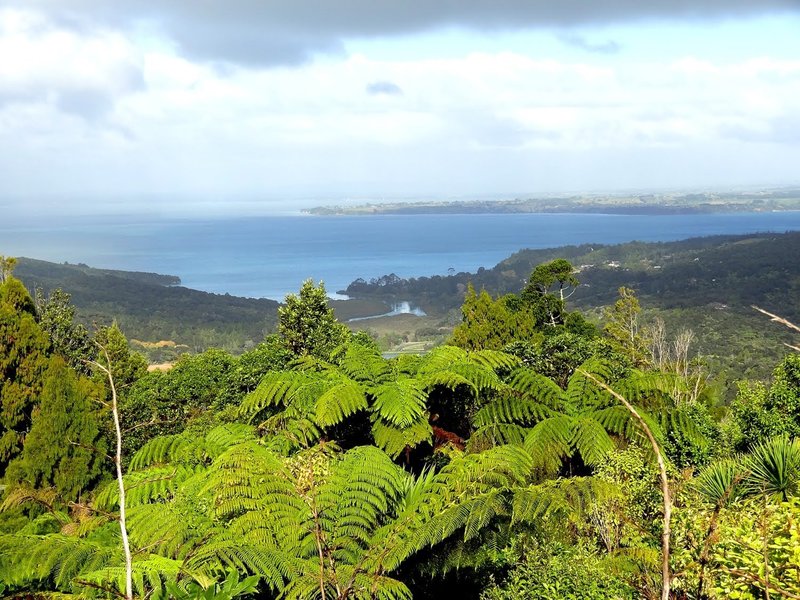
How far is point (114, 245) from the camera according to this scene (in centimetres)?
16725

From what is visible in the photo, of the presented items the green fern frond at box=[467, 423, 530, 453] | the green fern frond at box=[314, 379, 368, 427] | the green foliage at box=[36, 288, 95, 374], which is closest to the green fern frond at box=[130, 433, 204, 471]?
the green fern frond at box=[314, 379, 368, 427]

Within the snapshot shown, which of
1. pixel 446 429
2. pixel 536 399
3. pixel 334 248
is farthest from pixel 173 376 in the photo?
pixel 334 248

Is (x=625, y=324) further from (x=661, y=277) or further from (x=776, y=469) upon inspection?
(x=661, y=277)

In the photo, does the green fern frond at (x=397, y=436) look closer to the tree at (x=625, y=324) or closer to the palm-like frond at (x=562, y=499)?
the palm-like frond at (x=562, y=499)

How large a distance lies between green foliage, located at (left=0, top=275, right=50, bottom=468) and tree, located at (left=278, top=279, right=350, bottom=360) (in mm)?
5103

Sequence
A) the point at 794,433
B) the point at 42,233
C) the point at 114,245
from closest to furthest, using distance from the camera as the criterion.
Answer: the point at 794,433, the point at 114,245, the point at 42,233

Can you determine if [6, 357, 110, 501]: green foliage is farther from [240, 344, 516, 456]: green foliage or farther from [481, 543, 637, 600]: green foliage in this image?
[481, 543, 637, 600]: green foliage

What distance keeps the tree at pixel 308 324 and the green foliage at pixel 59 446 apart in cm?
528

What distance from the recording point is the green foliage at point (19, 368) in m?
11.4

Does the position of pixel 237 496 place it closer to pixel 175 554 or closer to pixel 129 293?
pixel 175 554

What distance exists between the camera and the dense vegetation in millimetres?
3402

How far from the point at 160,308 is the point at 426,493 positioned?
235 feet

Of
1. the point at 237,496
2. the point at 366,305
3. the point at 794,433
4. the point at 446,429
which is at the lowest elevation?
the point at 366,305

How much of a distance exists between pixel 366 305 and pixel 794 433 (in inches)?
2851
